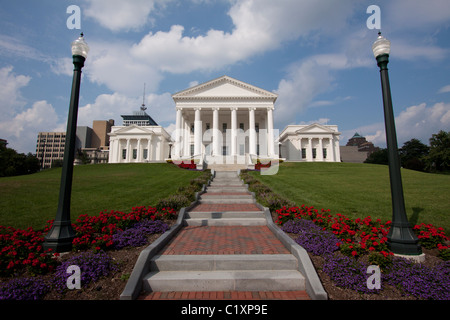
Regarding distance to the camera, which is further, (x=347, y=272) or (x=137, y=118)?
(x=137, y=118)

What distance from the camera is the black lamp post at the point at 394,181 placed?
512 cm

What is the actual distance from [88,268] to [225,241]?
3508mm

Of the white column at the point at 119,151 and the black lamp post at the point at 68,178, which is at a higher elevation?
the white column at the point at 119,151

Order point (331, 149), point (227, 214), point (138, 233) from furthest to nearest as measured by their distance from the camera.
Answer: point (331, 149) < point (227, 214) < point (138, 233)

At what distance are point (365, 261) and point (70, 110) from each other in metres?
8.21

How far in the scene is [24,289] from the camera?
3818 mm

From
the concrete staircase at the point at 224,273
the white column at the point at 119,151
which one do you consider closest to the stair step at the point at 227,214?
the concrete staircase at the point at 224,273

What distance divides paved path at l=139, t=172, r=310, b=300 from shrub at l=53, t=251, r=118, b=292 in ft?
3.06

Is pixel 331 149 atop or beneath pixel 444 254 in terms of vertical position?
atop

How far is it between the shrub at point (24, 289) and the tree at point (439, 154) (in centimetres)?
7450

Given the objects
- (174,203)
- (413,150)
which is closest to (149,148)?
(174,203)

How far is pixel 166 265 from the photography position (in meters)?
5.02

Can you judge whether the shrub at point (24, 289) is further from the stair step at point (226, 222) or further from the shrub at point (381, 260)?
the shrub at point (381, 260)

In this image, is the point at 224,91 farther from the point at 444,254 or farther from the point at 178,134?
the point at 444,254
